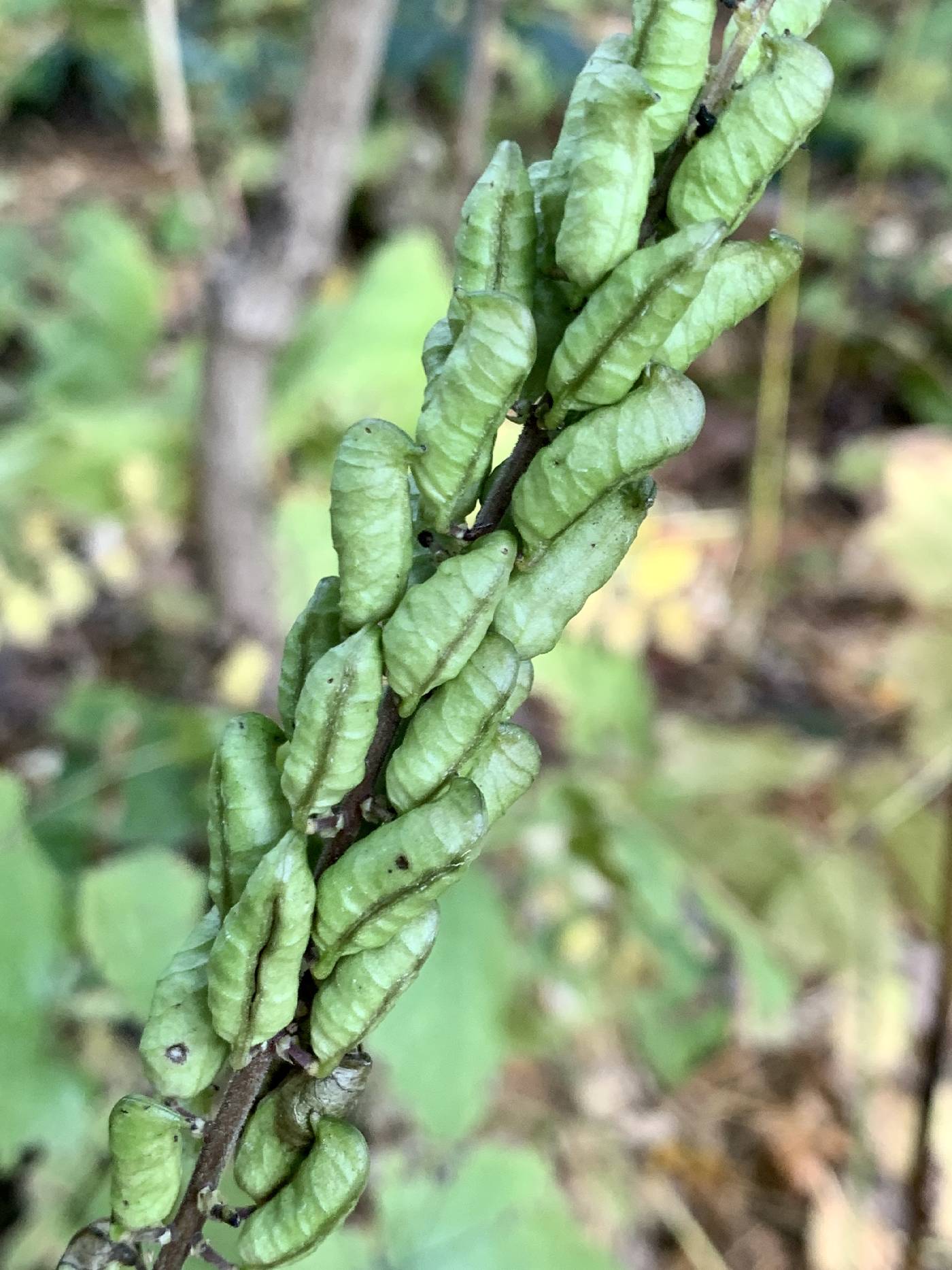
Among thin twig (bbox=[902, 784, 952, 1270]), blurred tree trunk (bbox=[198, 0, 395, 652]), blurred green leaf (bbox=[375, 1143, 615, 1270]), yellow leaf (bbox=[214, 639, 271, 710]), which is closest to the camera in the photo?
blurred green leaf (bbox=[375, 1143, 615, 1270])

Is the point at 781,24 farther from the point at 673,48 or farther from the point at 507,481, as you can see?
the point at 507,481

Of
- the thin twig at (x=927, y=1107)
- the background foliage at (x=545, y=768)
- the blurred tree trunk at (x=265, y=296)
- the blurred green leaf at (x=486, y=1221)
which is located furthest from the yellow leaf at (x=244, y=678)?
the thin twig at (x=927, y=1107)

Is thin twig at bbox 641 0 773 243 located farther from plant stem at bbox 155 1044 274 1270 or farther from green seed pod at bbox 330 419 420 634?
plant stem at bbox 155 1044 274 1270

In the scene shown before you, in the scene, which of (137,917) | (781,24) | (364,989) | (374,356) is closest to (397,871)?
(364,989)

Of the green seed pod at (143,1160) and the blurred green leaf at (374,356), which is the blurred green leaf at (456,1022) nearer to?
the green seed pod at (143,1160)

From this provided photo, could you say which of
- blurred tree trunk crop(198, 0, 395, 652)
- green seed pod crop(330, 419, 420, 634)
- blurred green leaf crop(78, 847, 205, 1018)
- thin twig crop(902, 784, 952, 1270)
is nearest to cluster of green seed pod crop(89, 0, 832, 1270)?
green seed pod crop(330, 419, 420, 634)
